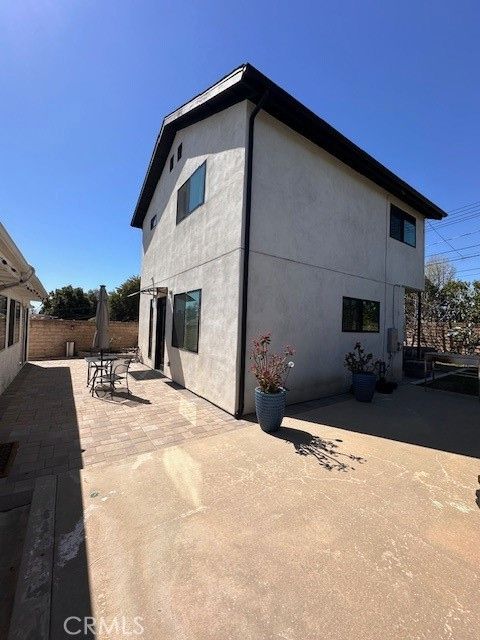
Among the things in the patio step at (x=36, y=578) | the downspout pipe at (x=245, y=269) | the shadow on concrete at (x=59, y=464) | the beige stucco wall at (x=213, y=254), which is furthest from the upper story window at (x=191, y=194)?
the patio step at (x=36, y=578)

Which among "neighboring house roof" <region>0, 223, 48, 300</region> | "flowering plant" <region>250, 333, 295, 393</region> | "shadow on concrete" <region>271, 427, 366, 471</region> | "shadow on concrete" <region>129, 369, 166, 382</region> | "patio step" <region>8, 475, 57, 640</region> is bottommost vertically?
"patio step" <region>8, 475, 57, 640</region>

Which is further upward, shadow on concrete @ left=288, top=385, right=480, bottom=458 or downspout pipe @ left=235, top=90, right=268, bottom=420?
downspout pipe @ left=235, top=90, right=268, bottom=420

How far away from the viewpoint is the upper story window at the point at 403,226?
9.47m

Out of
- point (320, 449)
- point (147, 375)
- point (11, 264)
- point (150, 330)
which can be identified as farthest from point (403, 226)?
point (11, 264)

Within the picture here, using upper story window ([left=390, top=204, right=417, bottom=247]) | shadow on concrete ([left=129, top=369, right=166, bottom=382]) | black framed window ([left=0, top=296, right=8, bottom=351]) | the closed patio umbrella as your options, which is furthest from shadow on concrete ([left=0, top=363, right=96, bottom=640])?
upper story window ([left=390, top=204, right=417, bottom=247])

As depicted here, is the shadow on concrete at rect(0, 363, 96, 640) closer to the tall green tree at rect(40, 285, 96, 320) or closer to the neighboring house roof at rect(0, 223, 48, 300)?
the neighboring house roof at rect(0, 223, 48, 300)

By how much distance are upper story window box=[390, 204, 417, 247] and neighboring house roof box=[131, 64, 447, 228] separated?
17.5 inches

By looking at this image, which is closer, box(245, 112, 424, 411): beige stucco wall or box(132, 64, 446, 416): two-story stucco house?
box(132, 64, 446, 416): two-story stucco house

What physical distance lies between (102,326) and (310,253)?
22.2ft

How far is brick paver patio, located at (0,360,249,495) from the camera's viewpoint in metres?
3.73

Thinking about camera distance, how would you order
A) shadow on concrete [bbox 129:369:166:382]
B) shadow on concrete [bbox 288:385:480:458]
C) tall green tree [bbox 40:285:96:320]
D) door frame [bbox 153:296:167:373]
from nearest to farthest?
shadow on concrete [bbox 288:385:480:458] → shadow on concrete [bbox 129:369:166:382] → door frame [bbox 153:296:167:373] → tall green tree [bbox 40:285:96:320]

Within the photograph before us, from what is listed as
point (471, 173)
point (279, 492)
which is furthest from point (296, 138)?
point (471, 173)

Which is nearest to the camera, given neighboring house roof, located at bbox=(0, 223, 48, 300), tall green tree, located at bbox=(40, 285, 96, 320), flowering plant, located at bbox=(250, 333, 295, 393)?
neighboring house roof, located at bbox=(0, 223, 48, 300)

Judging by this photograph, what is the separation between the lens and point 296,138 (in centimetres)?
648
